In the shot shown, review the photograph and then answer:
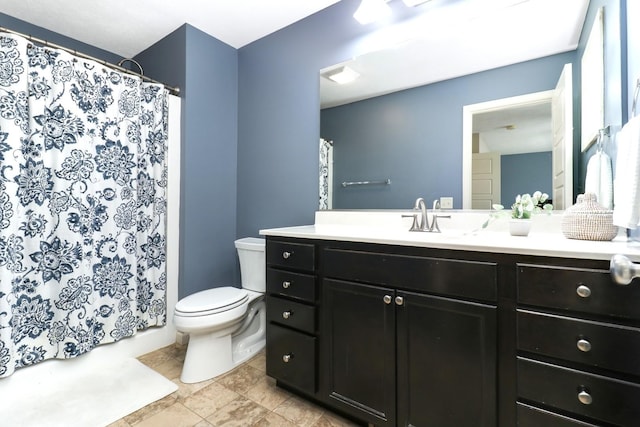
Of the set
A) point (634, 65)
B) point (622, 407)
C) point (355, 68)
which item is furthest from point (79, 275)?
point (634, 65)

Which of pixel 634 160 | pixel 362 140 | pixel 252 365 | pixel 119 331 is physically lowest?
→ pixel 252 365

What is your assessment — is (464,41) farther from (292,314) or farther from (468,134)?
(292,314)

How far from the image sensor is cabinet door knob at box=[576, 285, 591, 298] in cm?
82

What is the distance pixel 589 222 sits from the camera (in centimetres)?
106

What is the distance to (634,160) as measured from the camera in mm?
801

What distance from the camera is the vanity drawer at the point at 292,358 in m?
1.38

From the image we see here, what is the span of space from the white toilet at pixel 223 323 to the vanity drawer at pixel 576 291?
1.46m

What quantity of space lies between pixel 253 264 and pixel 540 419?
5.52 ft

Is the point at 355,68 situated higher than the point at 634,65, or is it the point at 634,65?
the point at 355,68

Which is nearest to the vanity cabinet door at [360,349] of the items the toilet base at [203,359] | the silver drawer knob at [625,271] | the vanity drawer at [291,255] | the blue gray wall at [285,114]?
the vanity drawer at [291,255]

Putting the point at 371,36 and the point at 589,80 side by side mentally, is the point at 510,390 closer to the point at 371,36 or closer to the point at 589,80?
the point at 589,80


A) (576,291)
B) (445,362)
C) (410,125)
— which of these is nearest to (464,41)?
(410,125)

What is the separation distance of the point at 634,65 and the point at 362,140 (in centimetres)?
118

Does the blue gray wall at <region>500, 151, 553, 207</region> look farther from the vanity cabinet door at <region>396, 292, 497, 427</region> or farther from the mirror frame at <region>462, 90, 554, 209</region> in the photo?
the vanity cabinet door at <region>396, 292, 497, 427</region>
